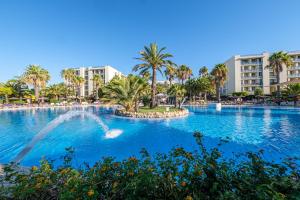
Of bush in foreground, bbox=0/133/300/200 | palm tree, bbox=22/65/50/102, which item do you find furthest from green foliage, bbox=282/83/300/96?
palm tree, bbox=22/65/50/102

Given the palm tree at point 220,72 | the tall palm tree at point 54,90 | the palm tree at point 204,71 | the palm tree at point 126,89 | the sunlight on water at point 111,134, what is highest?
the palm tree at point 204,71

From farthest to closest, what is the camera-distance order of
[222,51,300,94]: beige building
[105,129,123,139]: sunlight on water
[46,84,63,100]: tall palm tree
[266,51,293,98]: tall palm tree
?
[46,84,63,100]: tall palm tree < [222,51,300,94]: beige building < [266,51,293,98]: tall palm tree < [105,129,123,139]: sunlight on water

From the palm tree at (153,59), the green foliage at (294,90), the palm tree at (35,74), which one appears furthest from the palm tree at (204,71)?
the palm tree at (35,74)

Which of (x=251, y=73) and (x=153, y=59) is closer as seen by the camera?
(x=153, y=59)

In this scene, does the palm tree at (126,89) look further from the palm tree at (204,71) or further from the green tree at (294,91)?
the palm tree at (204,71)

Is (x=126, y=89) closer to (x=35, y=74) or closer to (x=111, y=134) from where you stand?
(x=111, y=134)

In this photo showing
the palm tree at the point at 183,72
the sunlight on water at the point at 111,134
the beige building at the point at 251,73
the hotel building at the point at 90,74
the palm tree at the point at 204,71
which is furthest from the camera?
the hotel building at the point at 90,74

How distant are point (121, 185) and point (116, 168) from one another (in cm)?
39

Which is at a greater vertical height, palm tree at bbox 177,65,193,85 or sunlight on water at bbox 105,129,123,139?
palm tree at bbox 177,65,193,85

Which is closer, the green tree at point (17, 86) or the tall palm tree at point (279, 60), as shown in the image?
the tall palm tree at point (279, 60)

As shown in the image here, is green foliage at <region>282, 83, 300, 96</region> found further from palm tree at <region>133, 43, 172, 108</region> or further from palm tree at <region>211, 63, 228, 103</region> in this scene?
palm tree at <region>133, 43, 172, 108</region>

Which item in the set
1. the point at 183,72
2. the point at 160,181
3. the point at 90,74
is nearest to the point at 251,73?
the point at 183,72

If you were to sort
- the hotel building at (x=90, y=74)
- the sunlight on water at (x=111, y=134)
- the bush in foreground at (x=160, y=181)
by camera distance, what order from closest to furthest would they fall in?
the bush in foreground at (x=160, y=181), the sunlight on water at (x=111, y=134), the hotel building at (x=90, y=74)

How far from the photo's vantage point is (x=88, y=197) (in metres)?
1.86
